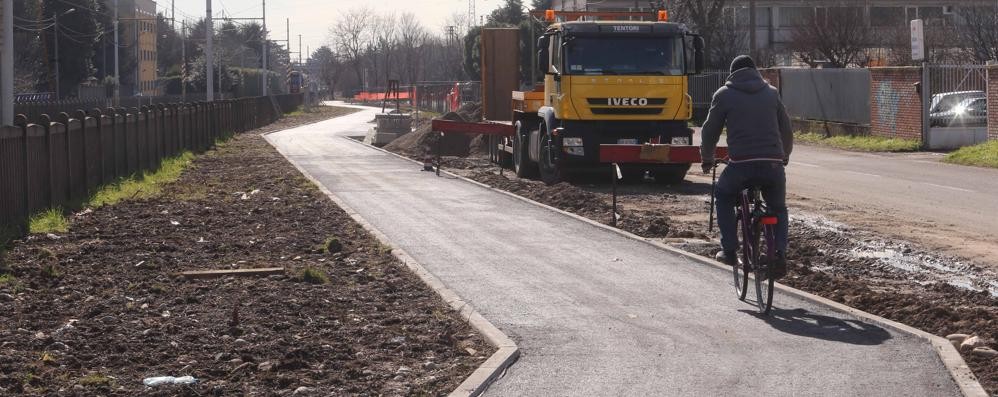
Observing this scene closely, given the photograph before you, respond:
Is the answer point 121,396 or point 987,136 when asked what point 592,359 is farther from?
point 987,136

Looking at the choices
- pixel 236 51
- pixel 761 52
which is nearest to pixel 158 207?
pixel 761 52

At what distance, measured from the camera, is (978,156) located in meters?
30.0

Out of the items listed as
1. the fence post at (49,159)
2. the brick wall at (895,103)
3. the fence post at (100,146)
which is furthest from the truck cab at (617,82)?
the brick wall at (895,103)

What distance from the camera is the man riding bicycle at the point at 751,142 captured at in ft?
32.6

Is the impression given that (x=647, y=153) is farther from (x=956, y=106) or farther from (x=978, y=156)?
(x=956, y=106)

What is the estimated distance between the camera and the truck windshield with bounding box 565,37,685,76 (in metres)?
23.7

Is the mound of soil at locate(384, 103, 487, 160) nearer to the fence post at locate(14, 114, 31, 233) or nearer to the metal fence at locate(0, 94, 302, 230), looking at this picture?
the metal fence at locate(0, 94, 302, 230)

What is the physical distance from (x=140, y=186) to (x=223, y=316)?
48.4ft

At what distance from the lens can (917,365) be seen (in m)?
8.08

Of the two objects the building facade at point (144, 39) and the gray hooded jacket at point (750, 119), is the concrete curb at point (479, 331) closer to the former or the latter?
the gray hooded jacket at point (750, 119)

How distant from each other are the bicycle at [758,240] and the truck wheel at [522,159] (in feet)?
54.6

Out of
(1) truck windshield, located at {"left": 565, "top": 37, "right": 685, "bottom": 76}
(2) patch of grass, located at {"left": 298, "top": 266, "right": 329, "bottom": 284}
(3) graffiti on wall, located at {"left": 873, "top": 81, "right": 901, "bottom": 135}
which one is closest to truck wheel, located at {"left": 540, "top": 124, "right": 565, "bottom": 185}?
(1) truck windshield, located at {"left": 565, "top": 37, "right": 685, "bottom": 76}

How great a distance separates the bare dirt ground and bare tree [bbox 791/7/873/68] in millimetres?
44700

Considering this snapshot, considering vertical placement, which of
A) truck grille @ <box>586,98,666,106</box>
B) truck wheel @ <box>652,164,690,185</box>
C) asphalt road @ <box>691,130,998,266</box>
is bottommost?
asphalt road @ <box>691,130,998,266</box>
